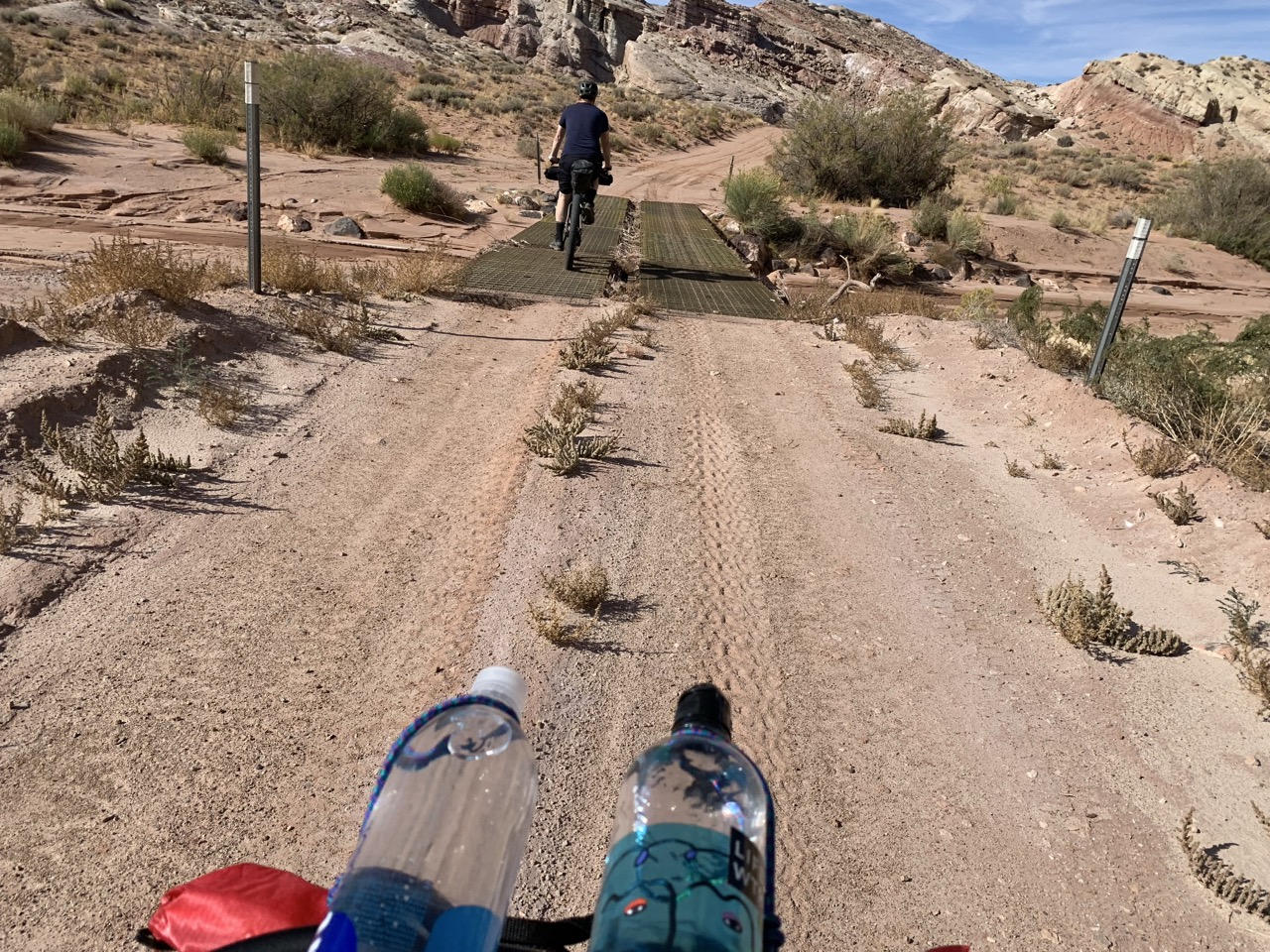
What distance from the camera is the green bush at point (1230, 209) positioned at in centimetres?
2395

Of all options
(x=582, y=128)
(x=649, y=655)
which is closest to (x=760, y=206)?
(x=582, y=128)

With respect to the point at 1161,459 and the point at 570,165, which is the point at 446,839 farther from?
the point at 570,165

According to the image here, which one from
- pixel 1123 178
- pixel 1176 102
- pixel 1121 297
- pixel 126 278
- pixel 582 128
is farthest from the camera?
pixel 1176 102

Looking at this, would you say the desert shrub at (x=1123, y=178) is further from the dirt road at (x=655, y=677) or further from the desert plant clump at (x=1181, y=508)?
the dirt road at (x=655, y=677)

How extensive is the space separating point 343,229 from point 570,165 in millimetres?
4492

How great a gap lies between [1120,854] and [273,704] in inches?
101

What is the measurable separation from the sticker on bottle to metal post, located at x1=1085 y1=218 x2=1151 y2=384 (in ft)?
21.7

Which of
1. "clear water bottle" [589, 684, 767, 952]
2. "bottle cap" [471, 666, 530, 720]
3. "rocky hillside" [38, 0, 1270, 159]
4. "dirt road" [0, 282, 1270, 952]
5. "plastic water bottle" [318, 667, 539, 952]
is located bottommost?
"dirt road" [0, 282, 1270, 952]

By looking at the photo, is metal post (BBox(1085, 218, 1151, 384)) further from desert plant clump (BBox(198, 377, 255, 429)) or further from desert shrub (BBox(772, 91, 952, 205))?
desert shrub (BBox(772, 91, 952, 205))

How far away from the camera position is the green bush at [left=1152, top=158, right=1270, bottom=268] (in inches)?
943

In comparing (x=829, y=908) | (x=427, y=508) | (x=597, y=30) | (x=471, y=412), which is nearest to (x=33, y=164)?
(x=471, y=412)

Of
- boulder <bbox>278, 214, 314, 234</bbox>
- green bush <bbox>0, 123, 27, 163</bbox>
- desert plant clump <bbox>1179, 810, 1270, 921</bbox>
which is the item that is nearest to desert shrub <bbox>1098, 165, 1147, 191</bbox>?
boulder <bbox>278, 214, 314, 234</bbox>

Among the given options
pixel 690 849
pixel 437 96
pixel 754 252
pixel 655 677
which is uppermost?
pixel 437 96

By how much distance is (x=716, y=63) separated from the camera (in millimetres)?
66562
